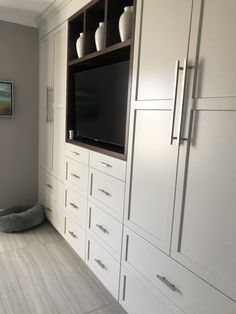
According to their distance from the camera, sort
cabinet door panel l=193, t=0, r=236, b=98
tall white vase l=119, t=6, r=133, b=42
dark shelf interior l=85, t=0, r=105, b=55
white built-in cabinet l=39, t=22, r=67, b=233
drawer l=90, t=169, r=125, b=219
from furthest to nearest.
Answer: white built-in cabinet l=39, t=22, r=67, b=233 → dark shelf interior l=85, t=0, r=105, b=55 → drawer l=90, t=169, r=125, b=219 → tall white vase l=119, t=6, r=133, b=42 → cabinet door panel l=193, t=0, r=236, b=98

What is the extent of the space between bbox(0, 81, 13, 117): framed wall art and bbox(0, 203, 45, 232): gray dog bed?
1218mm

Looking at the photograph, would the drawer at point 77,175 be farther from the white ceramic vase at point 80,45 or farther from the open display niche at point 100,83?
the white ceramic vase at point 80,45

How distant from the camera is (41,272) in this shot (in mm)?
2256

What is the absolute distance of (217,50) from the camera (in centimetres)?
108

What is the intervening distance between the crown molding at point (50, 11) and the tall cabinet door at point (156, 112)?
134 centimetres

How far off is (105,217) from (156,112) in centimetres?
97

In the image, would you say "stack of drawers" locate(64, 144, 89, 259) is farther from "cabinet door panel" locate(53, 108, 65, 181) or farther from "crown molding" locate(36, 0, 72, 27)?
"crown molding" locate(36, 0, 72, 27)

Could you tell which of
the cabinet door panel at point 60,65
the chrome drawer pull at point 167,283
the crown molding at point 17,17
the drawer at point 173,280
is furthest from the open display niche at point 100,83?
the crown molding at point 17,17

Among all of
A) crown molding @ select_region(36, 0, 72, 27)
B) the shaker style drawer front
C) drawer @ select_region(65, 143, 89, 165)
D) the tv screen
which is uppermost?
crown molding @ select_region(36, 0, 72, 27)

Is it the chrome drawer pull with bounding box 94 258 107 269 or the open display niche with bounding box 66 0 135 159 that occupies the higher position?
the open display niche with bounding box 66 0 135 159

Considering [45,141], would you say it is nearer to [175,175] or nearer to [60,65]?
[60,65]

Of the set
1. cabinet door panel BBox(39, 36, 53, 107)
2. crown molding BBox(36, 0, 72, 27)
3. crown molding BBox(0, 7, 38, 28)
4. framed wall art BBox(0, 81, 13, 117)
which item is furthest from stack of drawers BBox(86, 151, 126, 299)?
crown molding BBox(0, 7, 38, 28)

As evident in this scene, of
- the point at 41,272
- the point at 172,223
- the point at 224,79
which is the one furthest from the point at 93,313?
the point at 224,79

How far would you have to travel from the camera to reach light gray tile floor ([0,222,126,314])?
6.11 ft
